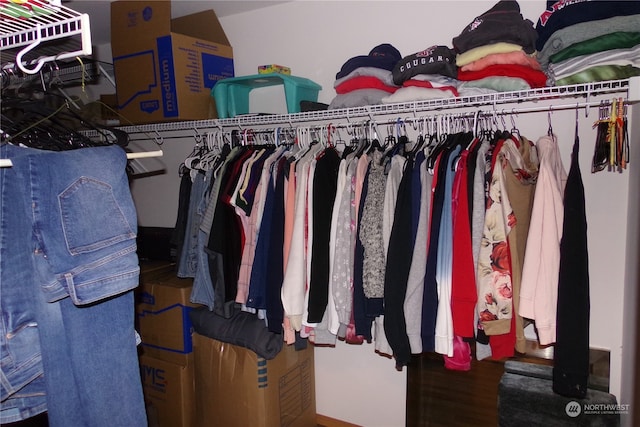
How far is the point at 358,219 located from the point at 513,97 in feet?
2.42

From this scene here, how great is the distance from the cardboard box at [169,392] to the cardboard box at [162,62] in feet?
4.56

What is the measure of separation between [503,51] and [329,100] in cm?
102

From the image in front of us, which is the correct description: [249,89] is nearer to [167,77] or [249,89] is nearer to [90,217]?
[167,77]

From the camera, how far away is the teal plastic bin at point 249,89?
225 cm

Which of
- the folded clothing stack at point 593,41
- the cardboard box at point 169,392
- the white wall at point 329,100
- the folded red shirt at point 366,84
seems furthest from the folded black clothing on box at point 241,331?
the folded clothing stack at point 593,41

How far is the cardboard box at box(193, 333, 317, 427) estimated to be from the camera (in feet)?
7.17

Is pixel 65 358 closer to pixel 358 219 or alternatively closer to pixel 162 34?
pixel 358 219

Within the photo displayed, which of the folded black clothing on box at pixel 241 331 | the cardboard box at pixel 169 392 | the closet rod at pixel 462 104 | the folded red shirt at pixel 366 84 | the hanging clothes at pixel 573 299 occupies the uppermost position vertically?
the folded red shirt at pixel 366 84

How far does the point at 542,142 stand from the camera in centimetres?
159

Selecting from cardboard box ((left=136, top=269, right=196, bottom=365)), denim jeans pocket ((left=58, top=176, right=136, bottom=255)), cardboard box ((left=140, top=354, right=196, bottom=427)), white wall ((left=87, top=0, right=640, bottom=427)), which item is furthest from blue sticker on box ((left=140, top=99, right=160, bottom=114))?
denim jeans pocket ((left=58, top=176, right=136, bottom=255))

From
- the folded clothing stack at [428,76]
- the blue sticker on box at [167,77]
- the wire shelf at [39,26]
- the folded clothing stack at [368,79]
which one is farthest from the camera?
the blue sticker on box at [167,77]

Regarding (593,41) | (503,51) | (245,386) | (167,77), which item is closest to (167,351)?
(245,386)

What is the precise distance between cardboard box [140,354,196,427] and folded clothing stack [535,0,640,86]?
89.5 inches

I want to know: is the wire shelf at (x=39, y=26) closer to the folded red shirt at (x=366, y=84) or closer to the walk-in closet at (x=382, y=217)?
the walk-in closet at (x=382, y=217)
